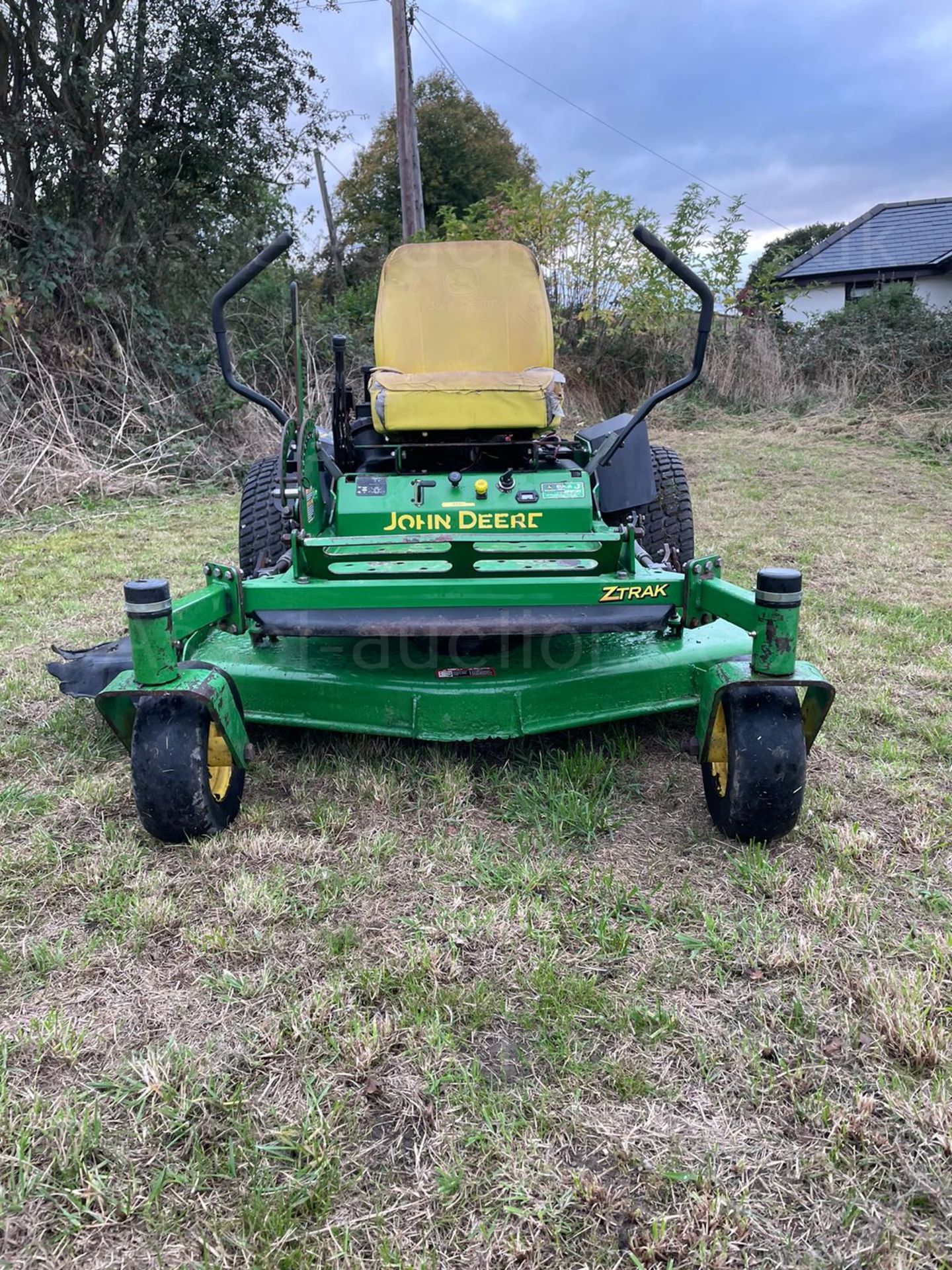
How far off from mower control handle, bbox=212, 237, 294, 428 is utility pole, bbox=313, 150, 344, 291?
44.3 ft

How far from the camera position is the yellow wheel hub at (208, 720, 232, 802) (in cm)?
243

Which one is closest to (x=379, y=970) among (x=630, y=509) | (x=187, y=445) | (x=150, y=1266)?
(x=150, y=1266)

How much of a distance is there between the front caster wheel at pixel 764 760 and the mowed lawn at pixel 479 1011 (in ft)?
0.38

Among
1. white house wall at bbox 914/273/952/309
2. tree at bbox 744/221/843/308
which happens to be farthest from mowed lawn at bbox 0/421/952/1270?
white house wall at bbox 914/273/952/309

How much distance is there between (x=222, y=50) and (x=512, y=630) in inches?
379

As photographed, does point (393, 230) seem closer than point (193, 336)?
No

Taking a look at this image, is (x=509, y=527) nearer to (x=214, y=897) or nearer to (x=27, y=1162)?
(x=214, y=897)

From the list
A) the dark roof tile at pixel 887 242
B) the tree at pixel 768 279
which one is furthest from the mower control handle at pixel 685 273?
the dark roof tile at pixel 887 242

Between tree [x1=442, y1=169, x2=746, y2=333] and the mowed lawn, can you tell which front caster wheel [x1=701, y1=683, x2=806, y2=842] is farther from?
tree [x1=442, y1=169, x2=746, y2=333]

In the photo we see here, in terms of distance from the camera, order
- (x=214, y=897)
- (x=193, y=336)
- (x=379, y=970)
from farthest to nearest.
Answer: (x=193, y=336)
(x=214, y=897)
(x=379, y=970)

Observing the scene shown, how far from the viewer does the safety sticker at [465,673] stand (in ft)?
9.04

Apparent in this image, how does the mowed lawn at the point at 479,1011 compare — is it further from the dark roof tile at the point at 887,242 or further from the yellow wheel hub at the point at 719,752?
the dark roof tile at the point at 887,242

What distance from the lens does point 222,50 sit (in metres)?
9.48

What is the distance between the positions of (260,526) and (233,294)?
121 cm
